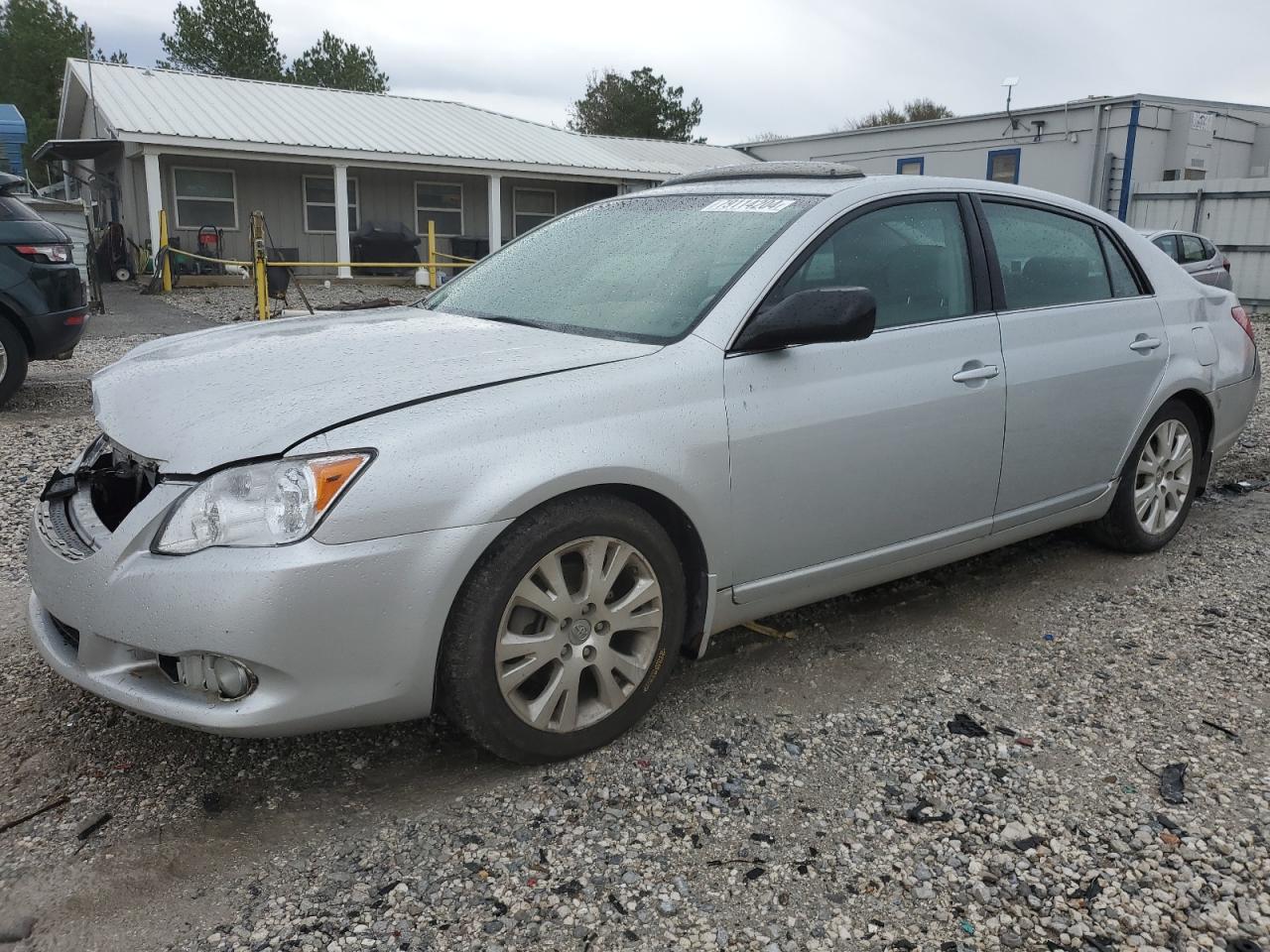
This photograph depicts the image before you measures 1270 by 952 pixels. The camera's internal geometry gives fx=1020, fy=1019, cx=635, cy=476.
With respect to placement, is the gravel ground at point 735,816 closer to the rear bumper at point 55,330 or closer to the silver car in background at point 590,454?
the silver car in background at point 590,454

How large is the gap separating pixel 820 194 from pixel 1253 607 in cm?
244

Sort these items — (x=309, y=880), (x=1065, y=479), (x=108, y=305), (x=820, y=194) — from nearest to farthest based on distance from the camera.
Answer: (x=309, y=880) → (x=820, y=194) → (x=1065, y=479) → (x=108, y=305)

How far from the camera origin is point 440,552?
2438 mm

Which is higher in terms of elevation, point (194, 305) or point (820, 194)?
point (820, 194)

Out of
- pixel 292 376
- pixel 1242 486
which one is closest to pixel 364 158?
pixel 1242 486

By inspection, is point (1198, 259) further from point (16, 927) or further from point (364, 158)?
point (16, 927)

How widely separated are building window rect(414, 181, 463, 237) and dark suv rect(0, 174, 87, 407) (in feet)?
59.1

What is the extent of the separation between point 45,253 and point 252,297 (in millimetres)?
10868

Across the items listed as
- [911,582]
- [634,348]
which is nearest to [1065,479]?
[911,582]

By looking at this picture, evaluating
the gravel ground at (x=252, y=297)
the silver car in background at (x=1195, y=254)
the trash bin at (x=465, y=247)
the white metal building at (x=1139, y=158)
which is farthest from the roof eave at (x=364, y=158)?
the silver car in background at (x=1195, y=254)

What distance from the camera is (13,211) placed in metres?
7.22

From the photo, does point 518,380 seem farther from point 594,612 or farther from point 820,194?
point 820,194

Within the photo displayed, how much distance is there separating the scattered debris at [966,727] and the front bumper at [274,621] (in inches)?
61.4

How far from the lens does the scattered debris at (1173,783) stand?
2.72 m
